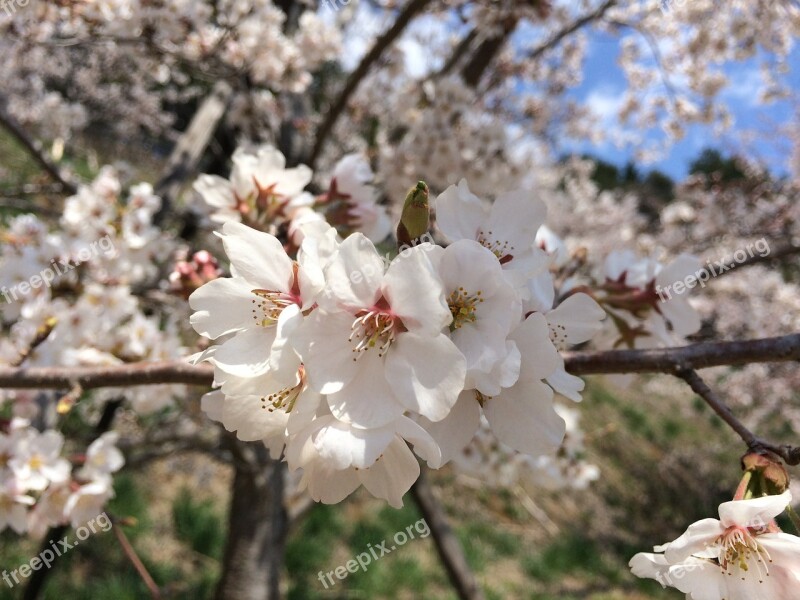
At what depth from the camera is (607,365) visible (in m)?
0.70

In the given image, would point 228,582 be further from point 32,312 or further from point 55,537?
point 32,312

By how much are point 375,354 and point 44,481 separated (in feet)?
3.49

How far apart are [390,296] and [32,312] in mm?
1275

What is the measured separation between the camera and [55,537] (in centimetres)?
193

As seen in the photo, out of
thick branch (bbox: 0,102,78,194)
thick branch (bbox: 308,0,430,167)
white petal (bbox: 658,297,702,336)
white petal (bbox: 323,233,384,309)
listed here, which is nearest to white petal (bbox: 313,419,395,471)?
white petal (bbox: 323,233,384,309)

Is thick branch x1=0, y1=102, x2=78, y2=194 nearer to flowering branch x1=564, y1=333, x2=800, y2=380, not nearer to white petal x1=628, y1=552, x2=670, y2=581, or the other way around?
flowering branch x1=564, y1=333, x2=800, y2=380

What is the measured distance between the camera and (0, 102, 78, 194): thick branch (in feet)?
5.79

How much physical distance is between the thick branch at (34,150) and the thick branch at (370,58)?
0.93 metres

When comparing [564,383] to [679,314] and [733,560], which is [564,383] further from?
[679,314]

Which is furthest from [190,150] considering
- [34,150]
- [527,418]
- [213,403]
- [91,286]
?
[527,418]

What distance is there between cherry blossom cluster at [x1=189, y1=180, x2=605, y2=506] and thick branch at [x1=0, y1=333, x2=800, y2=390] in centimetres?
12

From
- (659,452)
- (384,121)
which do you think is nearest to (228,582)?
(384,121)

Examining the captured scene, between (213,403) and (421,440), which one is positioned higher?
→ (421,440)

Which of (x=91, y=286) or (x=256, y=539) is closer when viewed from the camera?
(x=91, y=286)
